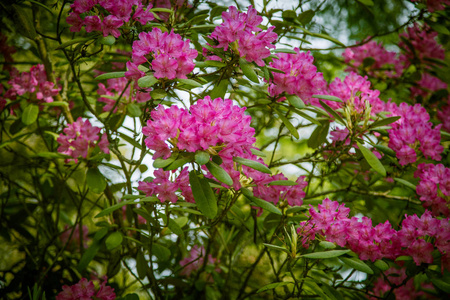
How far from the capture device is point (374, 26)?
2.52 meters

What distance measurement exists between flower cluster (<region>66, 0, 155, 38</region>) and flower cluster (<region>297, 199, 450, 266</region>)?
31.8 inches

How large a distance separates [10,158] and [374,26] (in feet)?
7.39

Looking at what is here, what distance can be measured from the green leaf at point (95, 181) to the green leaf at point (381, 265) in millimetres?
931

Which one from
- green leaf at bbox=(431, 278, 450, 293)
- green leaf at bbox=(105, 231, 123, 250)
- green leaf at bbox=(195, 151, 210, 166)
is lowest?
green leaf at bbox=(431, 278, 450, 293)

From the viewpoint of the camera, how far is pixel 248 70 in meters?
1.14

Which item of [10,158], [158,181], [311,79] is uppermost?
[311,79]

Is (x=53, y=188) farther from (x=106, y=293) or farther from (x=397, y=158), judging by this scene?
(x=397, y=158)

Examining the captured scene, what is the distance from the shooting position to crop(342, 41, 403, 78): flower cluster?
227 cm

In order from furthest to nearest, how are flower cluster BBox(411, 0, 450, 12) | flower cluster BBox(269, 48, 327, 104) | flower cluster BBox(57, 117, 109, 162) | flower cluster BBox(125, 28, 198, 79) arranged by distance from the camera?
flower cluster BBox(411, 0, 450, 12) → flower cluster BBox(57, 117, 109, 162) → flower cluster BBox(269, 48, 327, 104) → flower cluster BBox(125, 28, 198, 79)

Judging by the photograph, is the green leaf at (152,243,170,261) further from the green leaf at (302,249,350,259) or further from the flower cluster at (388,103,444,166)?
the flower cluster at (388,103,444,166)

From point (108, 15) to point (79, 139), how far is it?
1.49 feet

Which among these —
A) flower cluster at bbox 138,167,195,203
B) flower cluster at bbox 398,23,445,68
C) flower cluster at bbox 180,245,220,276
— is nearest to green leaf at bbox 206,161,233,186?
flower cluster at bbox 138,167,195,203

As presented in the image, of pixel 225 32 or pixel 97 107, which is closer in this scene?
pixel 225 32

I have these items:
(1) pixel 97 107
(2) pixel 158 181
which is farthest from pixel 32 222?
(2) pixel 158 181
